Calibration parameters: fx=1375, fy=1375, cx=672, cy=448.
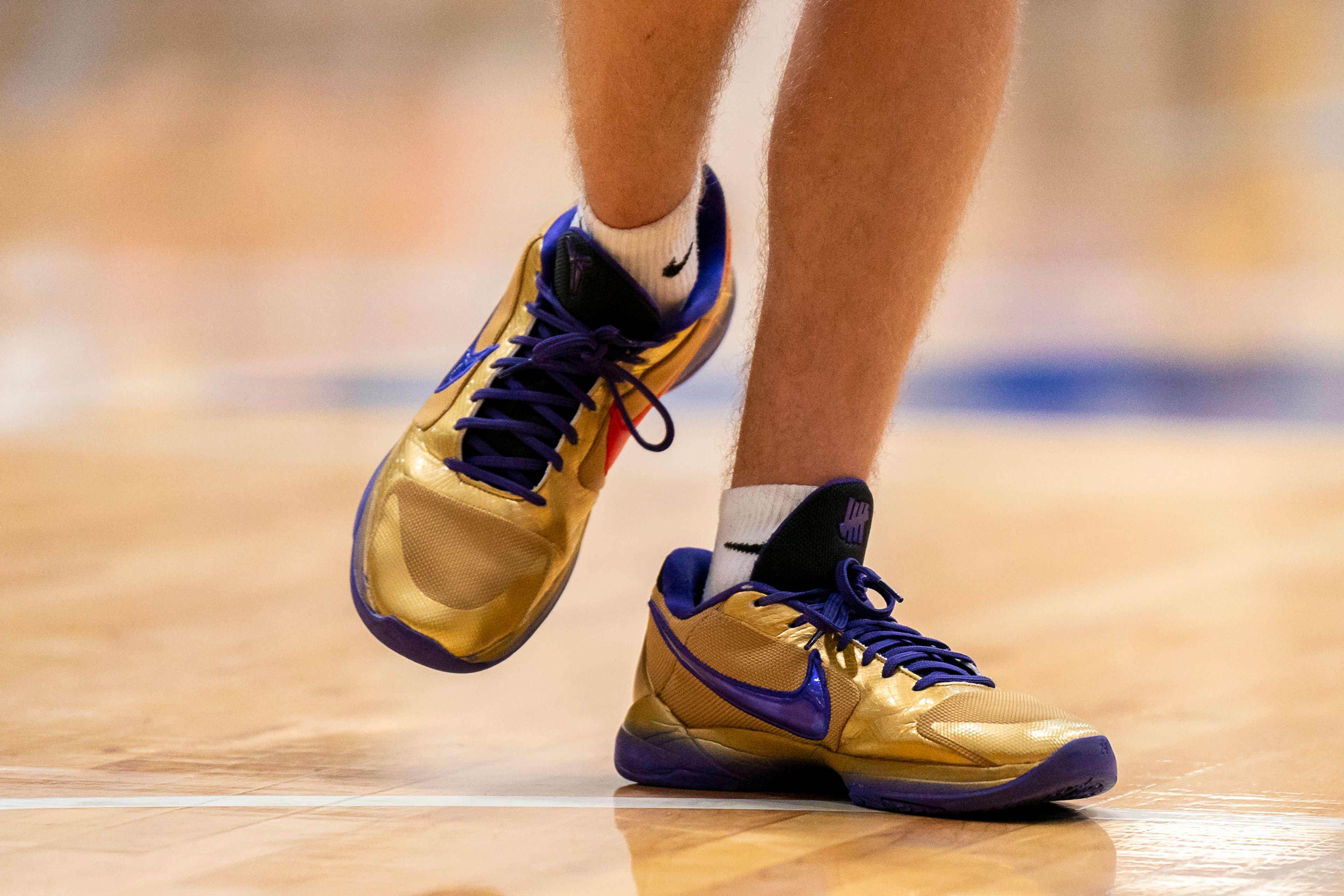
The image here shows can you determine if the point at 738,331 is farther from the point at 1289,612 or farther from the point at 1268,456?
the point at 1289,612

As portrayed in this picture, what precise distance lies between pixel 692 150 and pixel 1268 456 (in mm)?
1554

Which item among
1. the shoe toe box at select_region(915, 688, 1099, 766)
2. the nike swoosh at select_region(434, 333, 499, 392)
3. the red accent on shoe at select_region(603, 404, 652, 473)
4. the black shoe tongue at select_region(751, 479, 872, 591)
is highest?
the nike swoosh at select_region(434, 333, 499, 392)

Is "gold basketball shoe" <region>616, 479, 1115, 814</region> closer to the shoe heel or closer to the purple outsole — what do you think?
the purple outsole

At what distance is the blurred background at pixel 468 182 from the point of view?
3.37 metres

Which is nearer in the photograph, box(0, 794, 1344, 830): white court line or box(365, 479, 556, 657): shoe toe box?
box(0, 794, 1344, 830): white court line

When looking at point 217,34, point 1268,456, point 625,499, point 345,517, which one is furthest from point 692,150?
point 217,34

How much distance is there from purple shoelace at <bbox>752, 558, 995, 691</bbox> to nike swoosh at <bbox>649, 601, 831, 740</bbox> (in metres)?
0.02

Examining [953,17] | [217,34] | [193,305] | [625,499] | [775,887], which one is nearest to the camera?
[775,887]

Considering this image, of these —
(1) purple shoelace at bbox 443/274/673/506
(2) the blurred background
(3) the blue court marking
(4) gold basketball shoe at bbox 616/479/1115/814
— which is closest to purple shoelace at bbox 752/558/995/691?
(4) gold basketball shoe at bbox 616/479/1115/814

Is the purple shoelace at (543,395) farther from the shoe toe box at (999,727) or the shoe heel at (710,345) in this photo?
the shoe toe box at (999,727)


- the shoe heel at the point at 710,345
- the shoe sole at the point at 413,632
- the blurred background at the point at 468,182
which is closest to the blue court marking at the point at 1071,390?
the blurred background at the point at 468,182

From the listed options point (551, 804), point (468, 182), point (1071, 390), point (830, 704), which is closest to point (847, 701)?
point (830, 704)

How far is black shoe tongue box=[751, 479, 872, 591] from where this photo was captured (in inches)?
22.9

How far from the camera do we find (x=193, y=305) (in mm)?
3582
